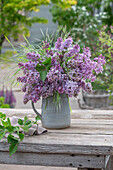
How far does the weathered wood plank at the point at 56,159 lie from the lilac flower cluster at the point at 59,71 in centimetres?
29

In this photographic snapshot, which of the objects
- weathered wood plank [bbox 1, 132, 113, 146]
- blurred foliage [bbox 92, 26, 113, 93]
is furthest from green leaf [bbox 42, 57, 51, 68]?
blurred foliage [bbox 92, 26, 113, 93]

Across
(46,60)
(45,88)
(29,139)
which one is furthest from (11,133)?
(46,60)

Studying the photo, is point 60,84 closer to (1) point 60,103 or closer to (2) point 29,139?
(1) point 60,103

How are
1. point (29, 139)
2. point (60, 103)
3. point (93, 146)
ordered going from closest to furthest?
point (93, 146), point (29, 139), point (60, 103)

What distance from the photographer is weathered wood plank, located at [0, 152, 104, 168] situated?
3.99 feet

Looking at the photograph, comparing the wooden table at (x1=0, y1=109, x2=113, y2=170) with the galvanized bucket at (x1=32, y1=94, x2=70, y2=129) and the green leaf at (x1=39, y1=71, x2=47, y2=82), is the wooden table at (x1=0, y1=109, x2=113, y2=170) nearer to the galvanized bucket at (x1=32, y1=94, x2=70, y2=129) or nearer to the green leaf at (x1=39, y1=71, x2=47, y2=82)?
the galvanized bucket at (x1=32, y1=94, x2=70, y2=129)

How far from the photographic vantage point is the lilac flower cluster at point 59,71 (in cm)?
134

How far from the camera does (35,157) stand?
4.17 ft

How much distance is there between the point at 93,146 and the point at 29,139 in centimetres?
32

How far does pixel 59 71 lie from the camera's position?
1318 mm

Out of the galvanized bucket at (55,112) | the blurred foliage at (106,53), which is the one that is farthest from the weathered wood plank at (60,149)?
the blurred foliage at (106,53)

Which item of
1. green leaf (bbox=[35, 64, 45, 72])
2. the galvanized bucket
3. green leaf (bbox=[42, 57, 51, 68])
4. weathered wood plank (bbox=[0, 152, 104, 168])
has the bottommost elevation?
weathered wood plank (bbox=[0, 152, 104, 168])

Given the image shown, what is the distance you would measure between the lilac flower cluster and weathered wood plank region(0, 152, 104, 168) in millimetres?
289

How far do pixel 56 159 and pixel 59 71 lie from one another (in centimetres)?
42
